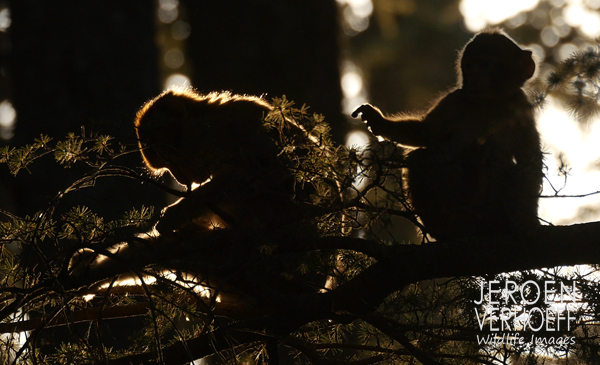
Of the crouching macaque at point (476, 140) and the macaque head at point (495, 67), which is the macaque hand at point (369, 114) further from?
the macaque head at point (495, 67)

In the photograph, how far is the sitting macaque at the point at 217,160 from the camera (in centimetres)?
257

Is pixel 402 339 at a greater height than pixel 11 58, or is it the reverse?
pixel 11 58

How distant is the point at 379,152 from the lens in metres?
2.24

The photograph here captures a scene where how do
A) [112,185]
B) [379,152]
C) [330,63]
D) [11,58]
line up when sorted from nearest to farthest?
[379,152] < [112,185] < [11,58] < [330,63]

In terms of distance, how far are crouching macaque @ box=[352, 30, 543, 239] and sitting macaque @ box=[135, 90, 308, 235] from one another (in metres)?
0.83

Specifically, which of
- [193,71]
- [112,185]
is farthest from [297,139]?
[193,71]

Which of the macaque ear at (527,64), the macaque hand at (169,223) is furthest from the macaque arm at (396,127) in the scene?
the macaque hand at (169,223)

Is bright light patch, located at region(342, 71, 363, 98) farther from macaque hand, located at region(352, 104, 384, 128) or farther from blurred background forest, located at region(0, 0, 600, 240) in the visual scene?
macaque hand, located at region(352, 104, 384, 128)

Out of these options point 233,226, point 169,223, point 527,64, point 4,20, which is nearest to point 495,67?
point 527,64

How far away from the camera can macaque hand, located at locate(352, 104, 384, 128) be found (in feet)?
11.5

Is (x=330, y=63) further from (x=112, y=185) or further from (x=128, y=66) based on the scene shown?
(x=112, y=185)

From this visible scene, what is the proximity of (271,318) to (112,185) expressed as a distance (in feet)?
13.9

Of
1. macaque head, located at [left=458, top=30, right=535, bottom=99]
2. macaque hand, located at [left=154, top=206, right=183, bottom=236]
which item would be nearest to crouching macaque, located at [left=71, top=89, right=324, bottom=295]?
macaque hand, located at [left=154, top=206, right=183, bottom=236]

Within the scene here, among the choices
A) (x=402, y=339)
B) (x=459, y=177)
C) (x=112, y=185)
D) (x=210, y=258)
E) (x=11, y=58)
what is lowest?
(x=402, y=339)
